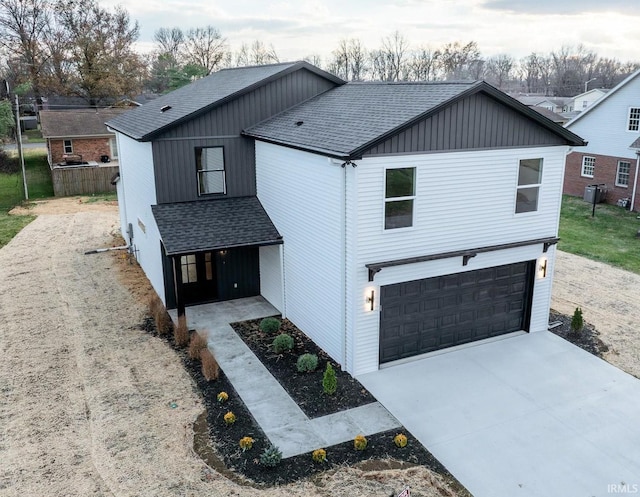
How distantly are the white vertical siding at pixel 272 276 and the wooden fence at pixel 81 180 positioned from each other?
2069 centimetres

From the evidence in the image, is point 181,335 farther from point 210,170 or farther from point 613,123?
point 613,123

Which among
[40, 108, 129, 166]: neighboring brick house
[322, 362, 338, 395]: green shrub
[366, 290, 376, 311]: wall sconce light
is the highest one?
[40, 108, 129, 166]: neighboring brick house

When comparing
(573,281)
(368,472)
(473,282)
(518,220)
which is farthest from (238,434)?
(573,281)

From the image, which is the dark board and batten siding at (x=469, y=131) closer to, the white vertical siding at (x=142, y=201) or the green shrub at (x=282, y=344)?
the green shrub at (x=282, y=344)

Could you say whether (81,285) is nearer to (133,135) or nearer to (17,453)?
(133,135)

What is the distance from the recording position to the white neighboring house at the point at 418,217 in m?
11.2

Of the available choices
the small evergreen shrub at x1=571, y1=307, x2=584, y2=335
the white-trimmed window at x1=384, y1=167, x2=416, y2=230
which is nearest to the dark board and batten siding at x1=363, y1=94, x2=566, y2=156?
the white-trimmed window at x1=384, y1=167, x2=416, y2=230

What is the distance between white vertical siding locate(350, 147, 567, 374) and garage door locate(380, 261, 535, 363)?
346mm

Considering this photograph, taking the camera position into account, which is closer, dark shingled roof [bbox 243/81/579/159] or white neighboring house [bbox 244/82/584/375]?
dark shingled roof [bbox 243/81/579/159]

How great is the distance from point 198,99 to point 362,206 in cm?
836

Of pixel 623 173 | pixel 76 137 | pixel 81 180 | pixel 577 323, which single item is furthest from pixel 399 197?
pixel 76 137

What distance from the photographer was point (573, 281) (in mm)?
17859

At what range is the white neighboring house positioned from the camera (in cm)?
1120

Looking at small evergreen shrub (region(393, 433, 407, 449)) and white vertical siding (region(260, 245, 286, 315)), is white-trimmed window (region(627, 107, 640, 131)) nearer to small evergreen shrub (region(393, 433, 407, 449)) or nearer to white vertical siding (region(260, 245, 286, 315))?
white vertical siding (region(260, 245, 286, 315))
